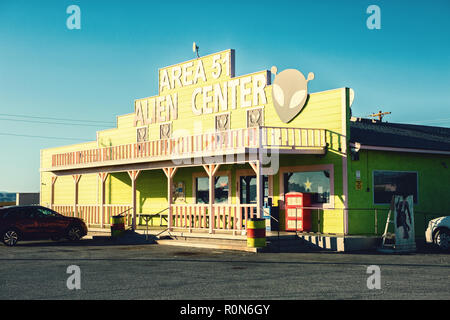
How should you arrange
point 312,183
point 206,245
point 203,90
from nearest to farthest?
1. point 206,245
2. point 312,183
3. point 203,90

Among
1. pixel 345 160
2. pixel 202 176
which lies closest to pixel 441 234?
pixel 345 160

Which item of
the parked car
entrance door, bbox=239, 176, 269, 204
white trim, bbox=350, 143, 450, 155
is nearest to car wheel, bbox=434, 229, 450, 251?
white trim, bbox=350, 143, 450, 155

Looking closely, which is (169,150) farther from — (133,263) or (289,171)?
(133,263)

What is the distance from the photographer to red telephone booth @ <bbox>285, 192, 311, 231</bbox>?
19.5 meters

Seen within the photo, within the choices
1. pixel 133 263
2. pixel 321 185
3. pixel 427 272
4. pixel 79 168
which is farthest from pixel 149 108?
pixel 427 272

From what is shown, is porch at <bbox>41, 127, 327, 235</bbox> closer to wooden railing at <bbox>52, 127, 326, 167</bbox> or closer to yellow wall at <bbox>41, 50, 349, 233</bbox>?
wooden railing at <bbox>52, 127, 326, 167</bbox>

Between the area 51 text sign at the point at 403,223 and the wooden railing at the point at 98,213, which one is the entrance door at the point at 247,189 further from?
the area 51 text sign at the point at 403,223

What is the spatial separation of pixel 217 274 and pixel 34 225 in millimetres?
11125

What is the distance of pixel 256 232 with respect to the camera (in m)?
16.4

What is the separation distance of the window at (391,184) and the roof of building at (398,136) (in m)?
1.10

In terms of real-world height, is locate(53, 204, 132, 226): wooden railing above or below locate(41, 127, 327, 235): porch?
below

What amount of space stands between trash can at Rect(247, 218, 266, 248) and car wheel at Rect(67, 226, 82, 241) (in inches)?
334

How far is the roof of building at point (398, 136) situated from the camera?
19.8 metres

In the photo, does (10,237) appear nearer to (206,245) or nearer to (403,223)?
(206,245)
